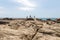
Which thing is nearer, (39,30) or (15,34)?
(15,34)

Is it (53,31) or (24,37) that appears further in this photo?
(53,31)

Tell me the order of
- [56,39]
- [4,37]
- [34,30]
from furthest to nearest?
1. [34,30]
2. [56,39]
3. [4,37]

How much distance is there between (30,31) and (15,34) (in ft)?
4.09

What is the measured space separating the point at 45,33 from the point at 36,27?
1.08m

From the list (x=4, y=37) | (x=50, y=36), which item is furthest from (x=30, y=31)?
(x=4, y=37)

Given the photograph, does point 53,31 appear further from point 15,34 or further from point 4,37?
point 4,37

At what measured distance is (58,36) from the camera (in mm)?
9008

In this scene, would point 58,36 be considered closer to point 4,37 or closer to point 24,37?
point 24,37

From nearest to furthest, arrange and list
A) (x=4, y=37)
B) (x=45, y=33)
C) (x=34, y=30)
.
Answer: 1. (x=4, y=37)
2. (x=45, y=33)
3. (x=34, y=30)

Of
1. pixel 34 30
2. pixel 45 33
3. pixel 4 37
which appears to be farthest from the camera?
pixel 34 30

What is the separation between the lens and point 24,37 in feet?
28.0

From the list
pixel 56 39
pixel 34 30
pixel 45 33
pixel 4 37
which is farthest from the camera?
pixel 34 30

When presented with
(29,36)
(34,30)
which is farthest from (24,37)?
(34,30)

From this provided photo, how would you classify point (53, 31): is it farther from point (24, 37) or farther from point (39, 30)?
point (24, 37)
